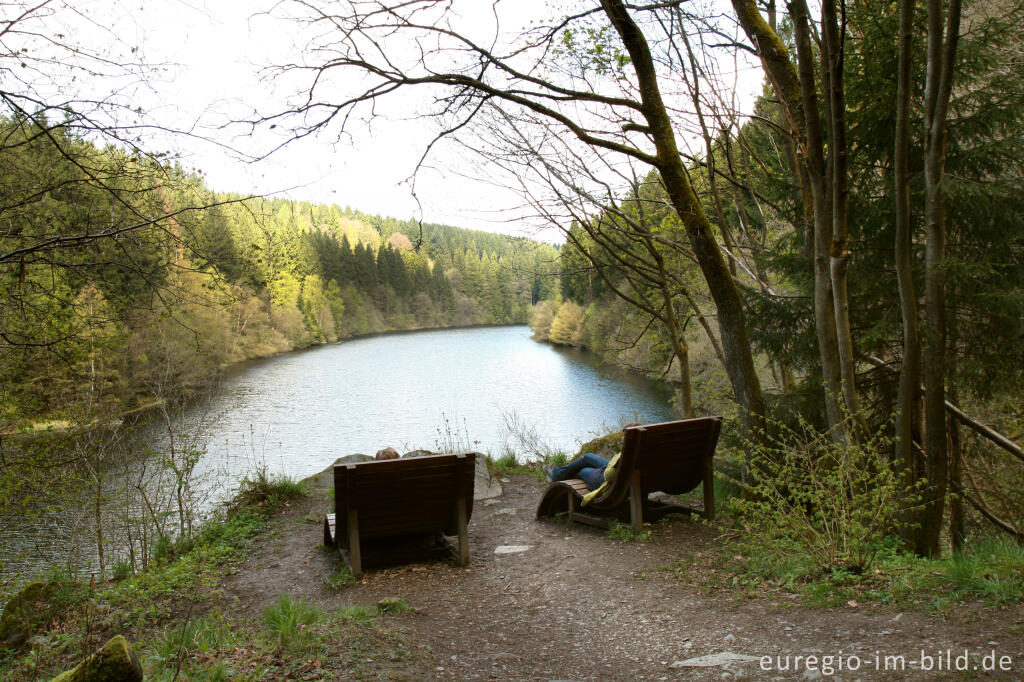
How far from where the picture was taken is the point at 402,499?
4926 millimetres

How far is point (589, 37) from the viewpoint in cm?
606

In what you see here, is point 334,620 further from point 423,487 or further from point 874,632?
point 874,632

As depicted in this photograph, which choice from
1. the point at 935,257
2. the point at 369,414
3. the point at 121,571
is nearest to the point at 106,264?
the point at 121,571

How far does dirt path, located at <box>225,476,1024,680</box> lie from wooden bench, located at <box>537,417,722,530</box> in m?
0.22

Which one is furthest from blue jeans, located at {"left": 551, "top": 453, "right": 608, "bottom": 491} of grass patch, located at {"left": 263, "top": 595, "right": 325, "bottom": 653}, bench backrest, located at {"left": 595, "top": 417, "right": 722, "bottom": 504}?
grass patch, located at {"left": 263, "top": 595, "right": 325, "bottom": 653}

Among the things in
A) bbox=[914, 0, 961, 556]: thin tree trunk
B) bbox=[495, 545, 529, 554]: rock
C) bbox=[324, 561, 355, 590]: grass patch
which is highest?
bbox=[914, 0, 961, 556]: thin tree trunk

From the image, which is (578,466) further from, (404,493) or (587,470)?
(404,493)

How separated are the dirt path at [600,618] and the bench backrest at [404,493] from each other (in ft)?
1.21

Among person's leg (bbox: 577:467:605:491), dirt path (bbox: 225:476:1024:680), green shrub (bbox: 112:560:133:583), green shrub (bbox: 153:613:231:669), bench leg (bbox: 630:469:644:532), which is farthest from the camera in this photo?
green shrub (bbox: 112:560:133:583)

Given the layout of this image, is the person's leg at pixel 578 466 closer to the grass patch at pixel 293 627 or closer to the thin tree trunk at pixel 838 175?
the thin tree trunk at pixel 838 175

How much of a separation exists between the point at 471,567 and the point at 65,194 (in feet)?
12.1

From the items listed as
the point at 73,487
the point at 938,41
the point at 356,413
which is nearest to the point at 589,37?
the point at 938,41

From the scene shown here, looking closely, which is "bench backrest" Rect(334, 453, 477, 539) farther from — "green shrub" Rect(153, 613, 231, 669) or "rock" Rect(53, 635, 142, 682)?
"rock" Rect(53, 635, 142, 682)

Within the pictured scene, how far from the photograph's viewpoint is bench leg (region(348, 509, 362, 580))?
483 cm
